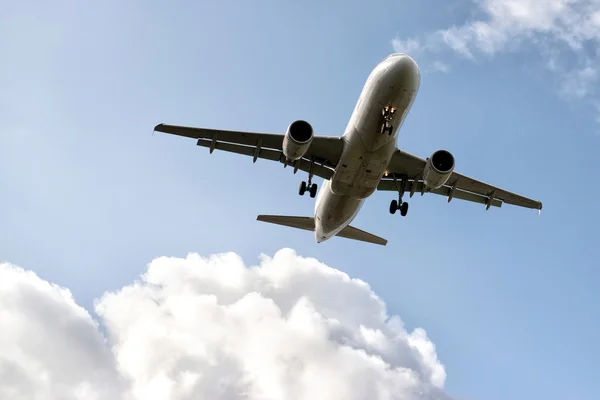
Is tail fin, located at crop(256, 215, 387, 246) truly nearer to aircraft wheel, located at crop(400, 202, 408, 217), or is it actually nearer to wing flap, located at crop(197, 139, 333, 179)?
wing flap, located at crop(197, 139, 333, 179)

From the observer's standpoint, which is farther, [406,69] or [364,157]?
[364,157]

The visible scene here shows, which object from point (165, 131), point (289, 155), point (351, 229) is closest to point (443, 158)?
point (289, 155)

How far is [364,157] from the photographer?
2547 centimetres

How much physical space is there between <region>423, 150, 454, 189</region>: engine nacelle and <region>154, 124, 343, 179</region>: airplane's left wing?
371 centimetres

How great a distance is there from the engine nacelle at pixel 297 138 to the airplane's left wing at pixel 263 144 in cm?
189

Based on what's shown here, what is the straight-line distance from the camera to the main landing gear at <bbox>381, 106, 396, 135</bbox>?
24.0m

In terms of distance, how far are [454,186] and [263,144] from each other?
361 inches

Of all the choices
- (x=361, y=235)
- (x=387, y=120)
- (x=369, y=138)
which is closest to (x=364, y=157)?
(x=369, y=138)

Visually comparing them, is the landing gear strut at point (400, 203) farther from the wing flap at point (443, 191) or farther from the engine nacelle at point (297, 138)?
the engine nacelle at point (297, 138)

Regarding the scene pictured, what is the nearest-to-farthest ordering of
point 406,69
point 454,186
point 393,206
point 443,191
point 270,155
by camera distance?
1. point 406,69
2. point 270,155
3. point 393,206
4. point 454,186
5. point 443,191

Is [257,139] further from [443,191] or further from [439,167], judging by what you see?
[443,191]

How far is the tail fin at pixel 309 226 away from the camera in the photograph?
32594 mm

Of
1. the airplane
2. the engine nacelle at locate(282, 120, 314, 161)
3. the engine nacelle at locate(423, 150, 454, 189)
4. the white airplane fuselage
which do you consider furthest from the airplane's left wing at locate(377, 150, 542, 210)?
the engine nacelle at locate(282, 120, 314, 161)

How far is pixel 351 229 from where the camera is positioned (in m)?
33.7
